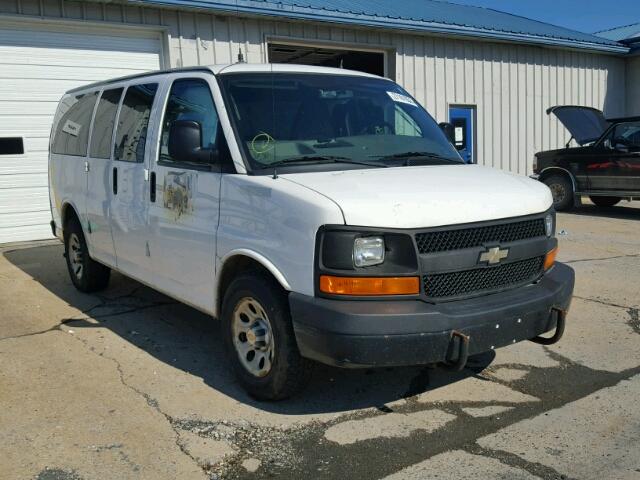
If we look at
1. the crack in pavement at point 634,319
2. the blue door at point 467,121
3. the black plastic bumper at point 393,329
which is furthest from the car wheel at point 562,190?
the black plastic bumper at point 393,329

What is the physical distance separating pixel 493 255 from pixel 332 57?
13613 mm

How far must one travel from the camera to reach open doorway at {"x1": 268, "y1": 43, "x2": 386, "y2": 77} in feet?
46.9

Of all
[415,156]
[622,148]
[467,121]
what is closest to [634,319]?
[415,156]

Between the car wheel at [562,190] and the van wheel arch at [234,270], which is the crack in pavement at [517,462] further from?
the car wheel at [562,190]

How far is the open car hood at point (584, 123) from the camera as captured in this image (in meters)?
12.7

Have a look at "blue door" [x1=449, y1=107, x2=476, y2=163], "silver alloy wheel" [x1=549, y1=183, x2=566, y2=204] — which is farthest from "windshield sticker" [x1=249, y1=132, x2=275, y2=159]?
"blue door" [x1=449, y1=107, x2=476, y2=163]

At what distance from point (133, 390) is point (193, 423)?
71 cm

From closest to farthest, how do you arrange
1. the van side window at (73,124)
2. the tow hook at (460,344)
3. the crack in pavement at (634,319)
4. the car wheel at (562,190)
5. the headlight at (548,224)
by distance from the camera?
1. the tow hook at (460,344)
2. the headlight at (548,224)
3. the crack in pavement at (634,319)
4. the van side window at (73,124)
5. the car wheel at (562,190)

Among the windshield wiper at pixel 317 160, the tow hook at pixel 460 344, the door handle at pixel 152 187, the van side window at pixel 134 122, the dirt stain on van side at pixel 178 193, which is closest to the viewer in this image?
the tow hook at pixel 460 344

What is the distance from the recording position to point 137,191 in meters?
5.23

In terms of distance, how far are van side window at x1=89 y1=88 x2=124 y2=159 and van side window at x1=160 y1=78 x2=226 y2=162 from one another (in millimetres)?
1093

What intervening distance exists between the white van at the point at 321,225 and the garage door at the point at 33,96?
5.30 meters

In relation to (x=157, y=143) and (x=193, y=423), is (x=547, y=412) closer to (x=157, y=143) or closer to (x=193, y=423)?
(x=193, y=423)

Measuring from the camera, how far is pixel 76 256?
7012mm
